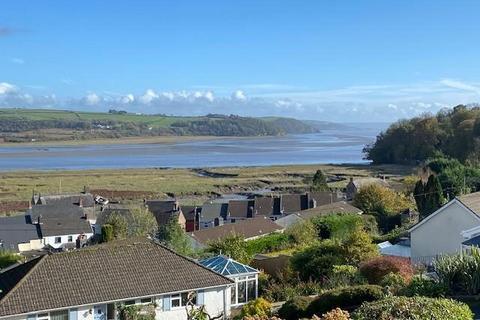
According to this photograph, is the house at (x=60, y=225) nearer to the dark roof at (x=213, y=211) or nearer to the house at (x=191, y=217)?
the house at (x=191, y=217)

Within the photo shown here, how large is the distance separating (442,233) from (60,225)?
31.9 m

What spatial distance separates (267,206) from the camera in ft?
188

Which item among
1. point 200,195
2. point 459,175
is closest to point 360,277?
point 459,175

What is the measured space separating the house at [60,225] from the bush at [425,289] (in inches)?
1393

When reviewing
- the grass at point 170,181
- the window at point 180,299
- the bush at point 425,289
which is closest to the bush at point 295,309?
the bush at point 425,289

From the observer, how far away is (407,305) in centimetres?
1048

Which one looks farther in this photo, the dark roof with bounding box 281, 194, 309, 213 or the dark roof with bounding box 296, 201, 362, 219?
the dark roof with bounding box 281, 194, 309, 213

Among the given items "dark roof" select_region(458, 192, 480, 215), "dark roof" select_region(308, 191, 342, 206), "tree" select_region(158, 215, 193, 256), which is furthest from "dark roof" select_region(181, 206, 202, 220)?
"dark roof" select_region(458, 192, 480, 215)

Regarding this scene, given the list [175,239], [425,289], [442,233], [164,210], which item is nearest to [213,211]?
[164,210]

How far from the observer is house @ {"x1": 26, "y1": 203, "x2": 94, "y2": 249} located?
4862cm

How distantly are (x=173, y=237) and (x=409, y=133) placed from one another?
3553 inches

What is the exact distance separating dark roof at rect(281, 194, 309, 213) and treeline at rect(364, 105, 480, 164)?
1614 inches

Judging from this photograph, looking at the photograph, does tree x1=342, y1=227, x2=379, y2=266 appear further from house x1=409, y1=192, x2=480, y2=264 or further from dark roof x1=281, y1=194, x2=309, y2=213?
dark roof x1=281, y1=194, x2=309, y2=213

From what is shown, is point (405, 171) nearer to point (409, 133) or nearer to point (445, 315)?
point (409, 133)
